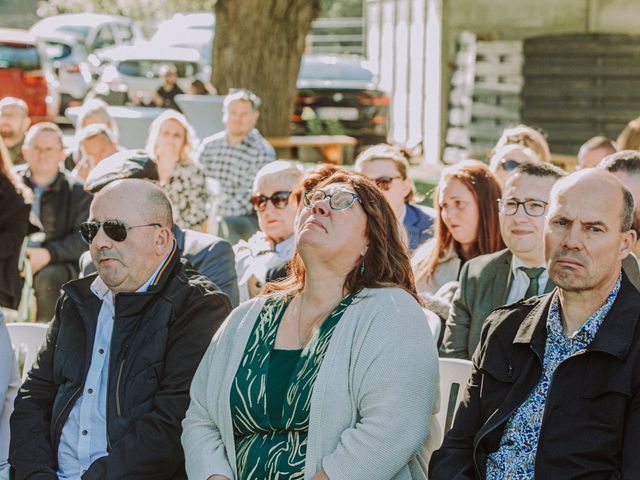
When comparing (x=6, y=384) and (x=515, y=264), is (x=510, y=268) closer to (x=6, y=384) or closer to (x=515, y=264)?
(x=515, y=264)

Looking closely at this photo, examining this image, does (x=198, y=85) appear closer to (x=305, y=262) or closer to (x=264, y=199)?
(x=264, y=199)

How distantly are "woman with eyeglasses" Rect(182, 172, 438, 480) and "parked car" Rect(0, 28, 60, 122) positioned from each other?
50.8ft

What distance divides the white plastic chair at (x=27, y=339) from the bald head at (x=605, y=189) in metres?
2.47

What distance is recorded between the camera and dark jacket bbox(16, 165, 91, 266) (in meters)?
7.50

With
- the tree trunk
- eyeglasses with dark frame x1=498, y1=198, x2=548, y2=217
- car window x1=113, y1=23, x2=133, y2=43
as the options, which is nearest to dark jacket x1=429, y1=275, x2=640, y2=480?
eyeglasses with dark frame x1=498, y1=198, x2=548, y2=217

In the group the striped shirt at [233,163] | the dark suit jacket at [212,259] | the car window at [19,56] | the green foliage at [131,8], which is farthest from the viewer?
the green foliage at [131,8]

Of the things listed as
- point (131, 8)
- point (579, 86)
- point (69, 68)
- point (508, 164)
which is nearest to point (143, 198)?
point (508, 164)

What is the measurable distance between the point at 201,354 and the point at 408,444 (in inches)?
36.2

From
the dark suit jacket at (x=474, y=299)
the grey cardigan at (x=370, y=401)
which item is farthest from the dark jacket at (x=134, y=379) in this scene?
the dark suit jacket at (x=474, y=299)

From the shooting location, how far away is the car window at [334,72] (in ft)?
60.5

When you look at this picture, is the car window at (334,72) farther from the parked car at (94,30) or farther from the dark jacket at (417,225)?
the dark jacket at (417,225)

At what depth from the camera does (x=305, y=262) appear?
→ 3.78 meters

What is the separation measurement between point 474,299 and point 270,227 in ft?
4.62

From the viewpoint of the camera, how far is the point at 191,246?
5.22 m
